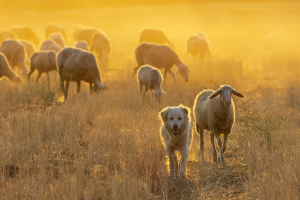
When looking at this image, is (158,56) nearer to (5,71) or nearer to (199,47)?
(5,71)

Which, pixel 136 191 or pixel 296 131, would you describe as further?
pixel 296 131

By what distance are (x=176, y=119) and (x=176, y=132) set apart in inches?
7.5

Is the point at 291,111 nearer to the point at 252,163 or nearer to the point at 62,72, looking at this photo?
the point at 252,163

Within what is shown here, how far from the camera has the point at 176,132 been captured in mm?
6270

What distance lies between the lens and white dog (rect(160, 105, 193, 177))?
639 centimetres

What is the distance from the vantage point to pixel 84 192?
545 centimetres

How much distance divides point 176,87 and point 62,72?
372 cm

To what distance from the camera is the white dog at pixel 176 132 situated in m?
6.39

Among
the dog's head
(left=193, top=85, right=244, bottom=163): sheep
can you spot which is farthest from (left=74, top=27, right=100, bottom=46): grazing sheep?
the dog's head

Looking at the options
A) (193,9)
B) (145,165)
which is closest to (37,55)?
(145,165)

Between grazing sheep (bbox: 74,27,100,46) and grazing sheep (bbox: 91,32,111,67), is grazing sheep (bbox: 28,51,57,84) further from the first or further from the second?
grazing sheep (bbox: 74,27,100,46)

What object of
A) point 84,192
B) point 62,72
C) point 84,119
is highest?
point 62,72

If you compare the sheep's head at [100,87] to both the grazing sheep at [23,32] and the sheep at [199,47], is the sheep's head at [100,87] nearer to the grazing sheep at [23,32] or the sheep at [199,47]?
the sheep at [199,47]

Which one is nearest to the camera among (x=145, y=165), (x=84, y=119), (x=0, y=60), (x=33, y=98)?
(x=145, y=165)
